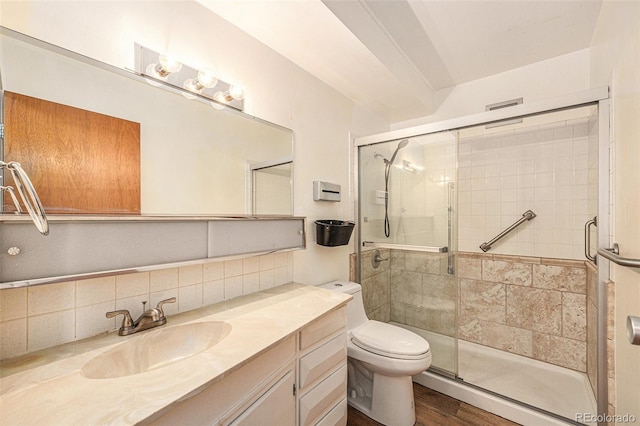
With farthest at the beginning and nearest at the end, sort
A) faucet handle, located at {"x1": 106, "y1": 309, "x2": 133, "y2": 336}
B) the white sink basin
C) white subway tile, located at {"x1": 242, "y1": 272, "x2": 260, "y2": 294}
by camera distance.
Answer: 1. white subway tile, located at {"x1": 242, "y1": 272, "x2": 260, "y2": 294}
2. faucet handle, located at {"x1": 106, "y1": 309, "x2": 133, "y2": 336}
3. the white sink basin

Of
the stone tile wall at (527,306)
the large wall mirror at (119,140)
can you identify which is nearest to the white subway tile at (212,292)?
the large wall mirror at (119,140)

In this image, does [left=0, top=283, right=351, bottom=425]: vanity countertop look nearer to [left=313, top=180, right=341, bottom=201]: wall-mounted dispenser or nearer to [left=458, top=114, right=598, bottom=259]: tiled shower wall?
[left=313, top=180, right=341, bottom=201]: wall-mounted dispenser

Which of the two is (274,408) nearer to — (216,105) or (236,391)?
(236,391)

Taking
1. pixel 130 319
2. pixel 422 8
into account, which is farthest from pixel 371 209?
pixel 130 319

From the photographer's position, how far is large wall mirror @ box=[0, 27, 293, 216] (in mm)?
837

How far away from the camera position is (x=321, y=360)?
125 centimetres

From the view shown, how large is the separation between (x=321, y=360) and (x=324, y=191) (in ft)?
3.53

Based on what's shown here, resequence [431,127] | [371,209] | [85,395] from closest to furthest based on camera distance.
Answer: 1. [85,395]
2. [431,127]
3. [371,209]

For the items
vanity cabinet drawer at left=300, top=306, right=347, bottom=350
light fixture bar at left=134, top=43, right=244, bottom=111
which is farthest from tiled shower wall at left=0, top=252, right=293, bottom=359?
light fixture bar at left=134, top=43, right=244, bottom=111

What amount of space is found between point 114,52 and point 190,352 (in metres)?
1.21

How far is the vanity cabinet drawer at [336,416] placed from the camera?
1.28 metres

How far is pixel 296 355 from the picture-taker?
1111 mm

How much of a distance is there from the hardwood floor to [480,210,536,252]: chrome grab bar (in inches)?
50.8

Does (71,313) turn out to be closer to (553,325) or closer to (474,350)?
(474,350)
